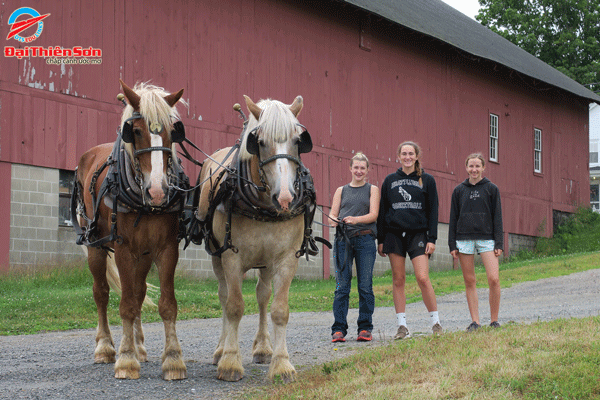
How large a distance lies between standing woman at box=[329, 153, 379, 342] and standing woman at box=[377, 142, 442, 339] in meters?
0.15

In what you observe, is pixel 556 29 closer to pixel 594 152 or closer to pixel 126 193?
pixel 594 152

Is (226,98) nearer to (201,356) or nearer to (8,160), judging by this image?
(8,160)

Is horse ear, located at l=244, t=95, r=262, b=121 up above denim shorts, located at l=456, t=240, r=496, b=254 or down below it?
above

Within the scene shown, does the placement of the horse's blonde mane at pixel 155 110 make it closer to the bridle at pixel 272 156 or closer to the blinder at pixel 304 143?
the bridle at pixel 272 156

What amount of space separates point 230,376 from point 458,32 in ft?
78.1

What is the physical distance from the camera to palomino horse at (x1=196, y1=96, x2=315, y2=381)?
17.7 ft

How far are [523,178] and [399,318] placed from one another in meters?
21.5

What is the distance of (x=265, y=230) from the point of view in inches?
224

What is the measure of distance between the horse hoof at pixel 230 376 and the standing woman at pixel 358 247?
203cm

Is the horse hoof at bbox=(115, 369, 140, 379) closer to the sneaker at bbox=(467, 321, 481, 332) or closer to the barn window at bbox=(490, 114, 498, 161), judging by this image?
the sneaker at bbox=(467, 321, 481, 332)

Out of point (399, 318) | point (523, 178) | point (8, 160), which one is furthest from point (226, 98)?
point (523, 178)

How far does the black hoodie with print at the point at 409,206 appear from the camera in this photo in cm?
720

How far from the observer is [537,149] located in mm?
28797

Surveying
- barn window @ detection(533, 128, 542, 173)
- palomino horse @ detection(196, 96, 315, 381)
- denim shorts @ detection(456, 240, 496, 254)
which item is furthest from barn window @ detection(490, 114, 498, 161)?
palomino horse @ detection(196, 96, 315, 381)
